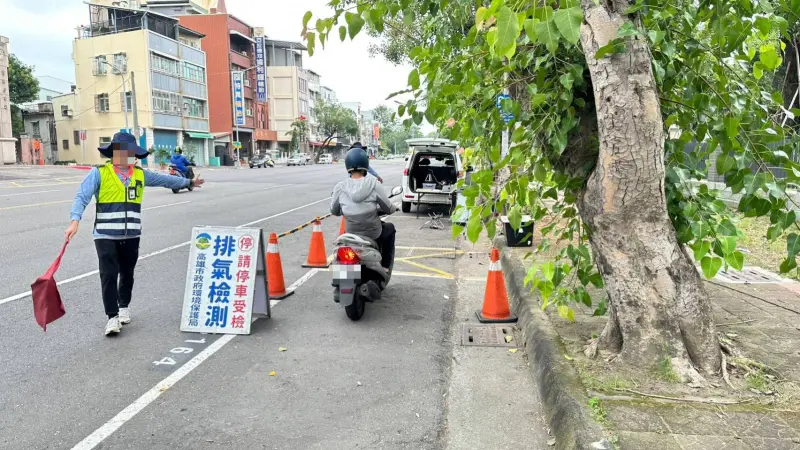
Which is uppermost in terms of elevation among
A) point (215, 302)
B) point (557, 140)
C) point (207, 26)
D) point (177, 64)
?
point (207, 26)

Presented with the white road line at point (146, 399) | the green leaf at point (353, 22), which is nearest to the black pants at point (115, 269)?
the white road line at point (146, 399)

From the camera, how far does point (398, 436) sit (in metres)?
3.56

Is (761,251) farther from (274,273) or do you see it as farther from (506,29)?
(506,29)

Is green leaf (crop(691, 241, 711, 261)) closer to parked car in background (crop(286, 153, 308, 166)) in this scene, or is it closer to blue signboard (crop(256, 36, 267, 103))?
parked car in background (crop(286, 153, 308, 166))

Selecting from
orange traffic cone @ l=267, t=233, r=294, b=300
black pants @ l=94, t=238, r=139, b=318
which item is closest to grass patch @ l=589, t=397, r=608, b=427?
orange traffic cone @ l=267, t=233, r=294, b=300

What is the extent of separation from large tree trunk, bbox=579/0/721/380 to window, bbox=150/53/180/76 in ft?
165

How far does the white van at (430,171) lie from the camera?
1418 cm

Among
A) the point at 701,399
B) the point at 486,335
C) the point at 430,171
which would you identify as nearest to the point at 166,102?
the point at 430,171

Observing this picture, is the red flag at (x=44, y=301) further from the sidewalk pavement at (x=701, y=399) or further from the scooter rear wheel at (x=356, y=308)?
the sidewalk pavement at (x=701, y=399)

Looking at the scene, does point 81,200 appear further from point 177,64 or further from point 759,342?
point 177,64

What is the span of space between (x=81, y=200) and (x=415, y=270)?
4.44 meters

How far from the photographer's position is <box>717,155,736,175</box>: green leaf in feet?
12.1

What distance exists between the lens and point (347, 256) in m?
5.68

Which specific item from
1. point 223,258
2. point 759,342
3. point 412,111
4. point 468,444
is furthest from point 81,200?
point 759,342
